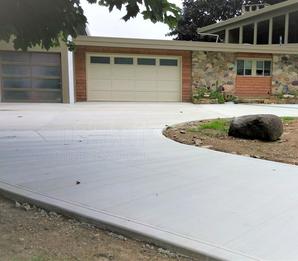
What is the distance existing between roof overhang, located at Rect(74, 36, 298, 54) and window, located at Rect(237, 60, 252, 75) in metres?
0.68

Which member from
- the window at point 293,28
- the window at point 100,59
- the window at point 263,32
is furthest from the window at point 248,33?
the window at point 100,59

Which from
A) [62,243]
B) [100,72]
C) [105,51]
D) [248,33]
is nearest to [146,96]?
[100,72]

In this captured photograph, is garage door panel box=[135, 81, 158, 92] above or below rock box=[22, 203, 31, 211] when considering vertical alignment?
above

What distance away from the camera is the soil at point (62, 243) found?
3522 millimetres

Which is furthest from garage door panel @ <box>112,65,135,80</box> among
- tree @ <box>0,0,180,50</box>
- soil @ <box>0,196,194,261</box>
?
soil @ <box>0,196,194,261</box>

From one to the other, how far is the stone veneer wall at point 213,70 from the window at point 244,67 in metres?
0.35

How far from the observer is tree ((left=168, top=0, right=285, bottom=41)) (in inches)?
1660

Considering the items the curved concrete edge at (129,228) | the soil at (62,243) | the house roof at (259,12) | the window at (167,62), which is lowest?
the soil at (62,243)

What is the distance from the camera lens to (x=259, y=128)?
9.06 m

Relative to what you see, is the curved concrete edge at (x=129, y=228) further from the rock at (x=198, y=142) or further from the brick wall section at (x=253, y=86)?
the brick wall section at (x=253, y=86)

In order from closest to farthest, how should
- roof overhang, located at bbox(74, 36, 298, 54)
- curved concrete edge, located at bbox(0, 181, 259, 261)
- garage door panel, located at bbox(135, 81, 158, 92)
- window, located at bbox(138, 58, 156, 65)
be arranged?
curved concrete edge, located at bbox(0, 181, 259, 261)
roof overhang, located at bbox(74, 36, 298, 54)
window, located at bbox(138, 58, 156, 65)
garage door panel, located at bbox(135, 81, 158, 92)

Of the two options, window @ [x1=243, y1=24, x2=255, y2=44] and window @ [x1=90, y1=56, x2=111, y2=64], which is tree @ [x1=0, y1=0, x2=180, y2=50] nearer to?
window @ [x1=90, y1=56, x2=111, y2=64]

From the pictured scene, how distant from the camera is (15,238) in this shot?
3881mm

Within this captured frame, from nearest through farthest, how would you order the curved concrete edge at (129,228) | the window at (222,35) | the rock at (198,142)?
1. the curved concrete edge at (129,228)
2. the rock at (198,142)
3. the window at (222,35)
